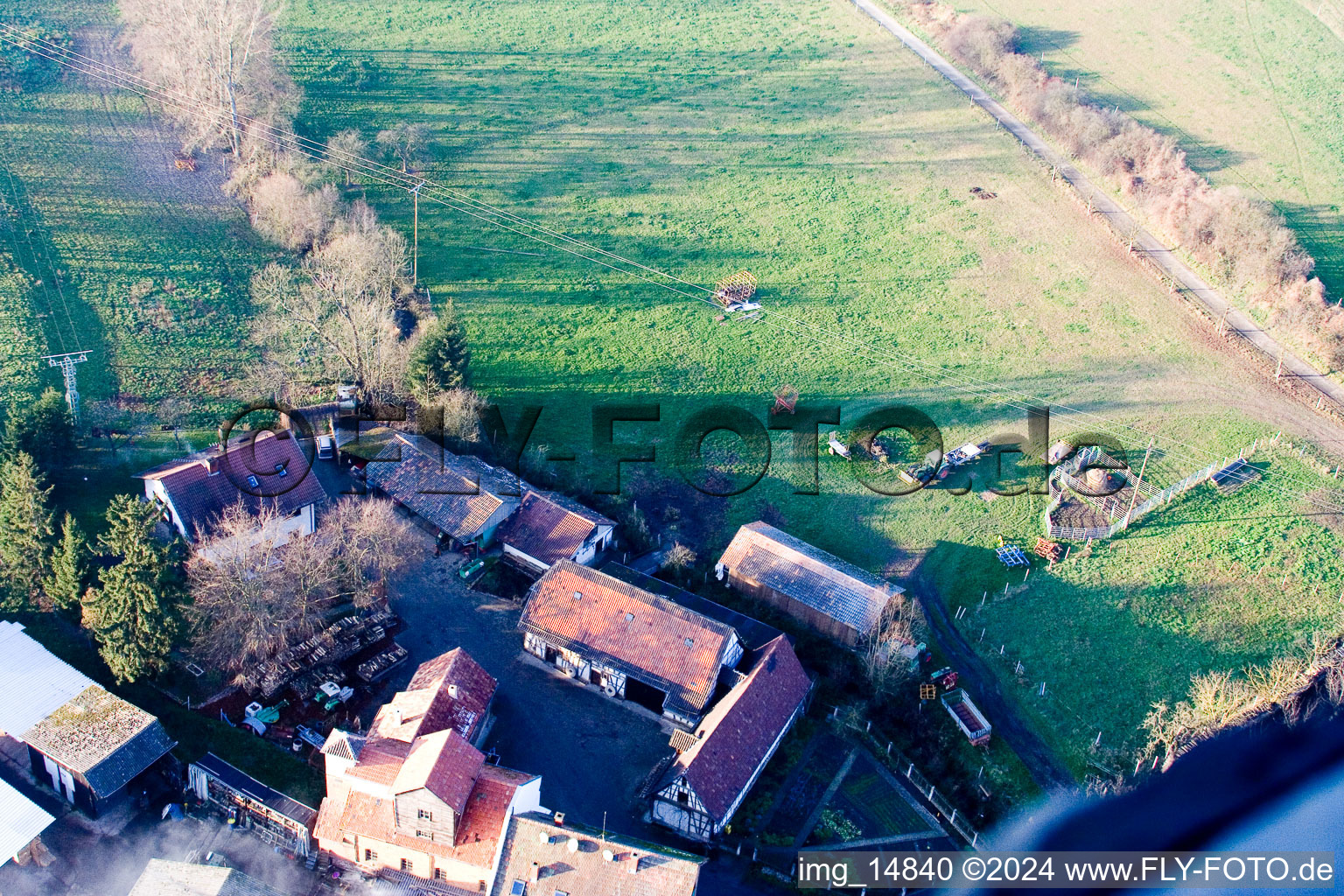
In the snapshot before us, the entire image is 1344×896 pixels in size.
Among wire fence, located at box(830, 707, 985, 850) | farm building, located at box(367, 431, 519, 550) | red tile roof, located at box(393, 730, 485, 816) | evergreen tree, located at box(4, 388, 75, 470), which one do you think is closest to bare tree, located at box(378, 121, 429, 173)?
farm building, located at box(367, 431, 519, 550)

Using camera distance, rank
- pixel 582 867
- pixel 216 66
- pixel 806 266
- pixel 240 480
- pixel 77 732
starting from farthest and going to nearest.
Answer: pixel 216 66
pixel 806 266
pixel 240 480
pixel 77 732
pixel 582 867

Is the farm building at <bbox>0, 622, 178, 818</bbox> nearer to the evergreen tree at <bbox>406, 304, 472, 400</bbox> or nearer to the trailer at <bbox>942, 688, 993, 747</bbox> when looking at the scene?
the evergreen tree at <bbox>406, 304, 472, 400</bbox>

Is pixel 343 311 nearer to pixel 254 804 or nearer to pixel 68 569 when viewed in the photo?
pixel 68 569

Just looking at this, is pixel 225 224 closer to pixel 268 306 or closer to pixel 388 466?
pixel 268 306

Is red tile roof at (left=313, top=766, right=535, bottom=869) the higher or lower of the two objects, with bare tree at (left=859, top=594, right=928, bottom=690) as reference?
lower

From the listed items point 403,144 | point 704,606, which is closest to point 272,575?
point 704,606

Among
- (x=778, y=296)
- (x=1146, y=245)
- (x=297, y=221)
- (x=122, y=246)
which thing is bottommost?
(x=778, y=296)

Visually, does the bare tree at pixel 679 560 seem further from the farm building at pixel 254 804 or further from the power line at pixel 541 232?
the power line at pixel 541 232

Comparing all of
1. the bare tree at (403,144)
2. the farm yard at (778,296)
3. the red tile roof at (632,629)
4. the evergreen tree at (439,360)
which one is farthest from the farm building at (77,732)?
the bare tree at (403,144)
